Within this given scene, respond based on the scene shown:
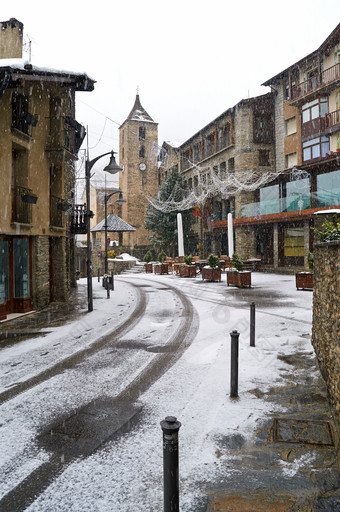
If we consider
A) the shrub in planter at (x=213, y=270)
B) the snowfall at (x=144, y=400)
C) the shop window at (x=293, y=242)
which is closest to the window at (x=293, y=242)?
the shop window at (x=293, y=242)

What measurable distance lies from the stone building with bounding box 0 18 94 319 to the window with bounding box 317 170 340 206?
14681 millimetres

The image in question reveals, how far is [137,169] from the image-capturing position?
53.2m

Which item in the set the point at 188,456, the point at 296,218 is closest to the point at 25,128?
the point at 188,456

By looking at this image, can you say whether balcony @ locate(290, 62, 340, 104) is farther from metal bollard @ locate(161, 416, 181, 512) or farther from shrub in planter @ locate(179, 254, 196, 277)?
metal bollard @ locate(161, 416, 181, 512)

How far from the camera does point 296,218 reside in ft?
78.2

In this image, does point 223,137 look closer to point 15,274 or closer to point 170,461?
point 15,274

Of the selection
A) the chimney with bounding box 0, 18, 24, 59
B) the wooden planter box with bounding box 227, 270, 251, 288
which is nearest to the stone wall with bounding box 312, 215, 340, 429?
the wooden planter box with bounding box 227, 270, 251, 288

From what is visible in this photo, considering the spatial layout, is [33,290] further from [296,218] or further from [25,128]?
[296,218]

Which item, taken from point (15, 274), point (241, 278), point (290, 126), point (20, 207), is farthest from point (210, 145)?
point (15, 274)

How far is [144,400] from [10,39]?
47.7 feet

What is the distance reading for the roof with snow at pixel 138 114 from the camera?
175ft

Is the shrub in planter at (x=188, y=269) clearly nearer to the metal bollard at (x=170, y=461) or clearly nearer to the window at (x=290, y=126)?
the window at (x=290, y=126)

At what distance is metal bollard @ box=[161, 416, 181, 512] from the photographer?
7.91 ft

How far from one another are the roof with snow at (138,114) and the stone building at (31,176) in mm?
39260
